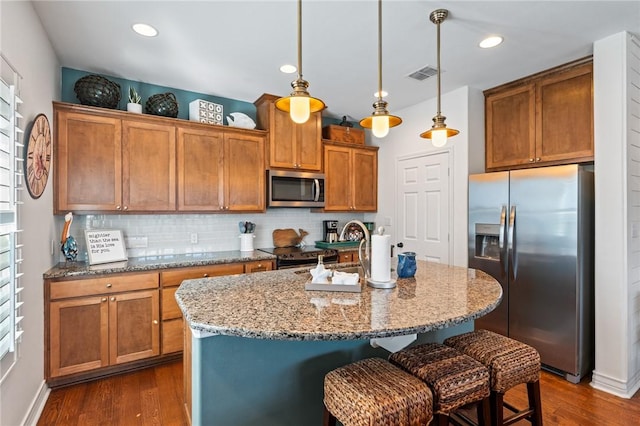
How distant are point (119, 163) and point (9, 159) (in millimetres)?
1277

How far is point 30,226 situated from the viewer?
2.11 metres

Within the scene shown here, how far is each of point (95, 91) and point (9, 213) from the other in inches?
62.2

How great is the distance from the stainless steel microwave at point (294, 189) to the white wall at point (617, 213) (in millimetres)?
2622

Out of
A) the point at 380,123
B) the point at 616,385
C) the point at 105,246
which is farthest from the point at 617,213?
the point at 105,246

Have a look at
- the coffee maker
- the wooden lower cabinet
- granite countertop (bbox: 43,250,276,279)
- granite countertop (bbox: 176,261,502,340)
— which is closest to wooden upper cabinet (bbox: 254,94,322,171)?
the coffee maker

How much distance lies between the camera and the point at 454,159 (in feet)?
11.7

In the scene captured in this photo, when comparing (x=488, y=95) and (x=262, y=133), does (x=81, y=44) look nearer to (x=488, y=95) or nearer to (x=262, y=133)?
(x=262, y=133)

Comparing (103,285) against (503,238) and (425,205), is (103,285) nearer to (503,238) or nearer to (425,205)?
(425,205)

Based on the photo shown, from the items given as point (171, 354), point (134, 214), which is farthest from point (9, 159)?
point (171, 354)

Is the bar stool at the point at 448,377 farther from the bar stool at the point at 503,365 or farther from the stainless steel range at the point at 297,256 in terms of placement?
the stainless steel range at the point at 297,256

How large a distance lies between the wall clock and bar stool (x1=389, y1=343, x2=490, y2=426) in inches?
94.4

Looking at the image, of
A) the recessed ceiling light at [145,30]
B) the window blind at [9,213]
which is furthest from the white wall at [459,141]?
the window blind at [9,213]

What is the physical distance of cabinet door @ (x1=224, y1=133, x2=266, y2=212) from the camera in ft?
11.5

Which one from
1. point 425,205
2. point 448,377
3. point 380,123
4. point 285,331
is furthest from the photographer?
point 425,205
